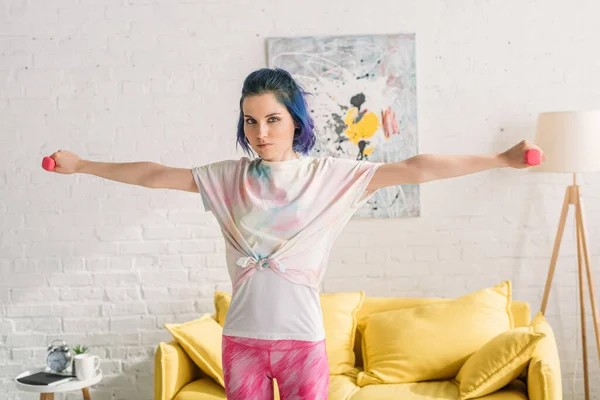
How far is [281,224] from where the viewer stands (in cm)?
184

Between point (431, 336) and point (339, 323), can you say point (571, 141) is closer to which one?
point (431, 336)

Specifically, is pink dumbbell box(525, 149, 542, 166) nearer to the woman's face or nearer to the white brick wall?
the woman's face

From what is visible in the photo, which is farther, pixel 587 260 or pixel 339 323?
pixel 587 260

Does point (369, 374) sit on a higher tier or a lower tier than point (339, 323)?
lower

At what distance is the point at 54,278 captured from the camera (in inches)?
155

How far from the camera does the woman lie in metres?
1.82

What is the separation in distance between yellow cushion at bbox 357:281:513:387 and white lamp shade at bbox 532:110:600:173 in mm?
641

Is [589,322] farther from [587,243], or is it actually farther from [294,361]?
[294,361]

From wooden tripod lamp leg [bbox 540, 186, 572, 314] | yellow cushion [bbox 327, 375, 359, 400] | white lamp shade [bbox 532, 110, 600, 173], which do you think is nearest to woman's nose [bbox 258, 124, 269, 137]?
yellow cushion [bbox 327, 375, 359, 400]

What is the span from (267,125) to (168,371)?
1.65 metres

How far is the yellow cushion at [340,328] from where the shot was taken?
11.1 ft

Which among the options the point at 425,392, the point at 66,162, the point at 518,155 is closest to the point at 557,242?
the point at 425,392

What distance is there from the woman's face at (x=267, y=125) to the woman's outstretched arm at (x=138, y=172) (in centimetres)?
21

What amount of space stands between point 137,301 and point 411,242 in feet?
4.94
